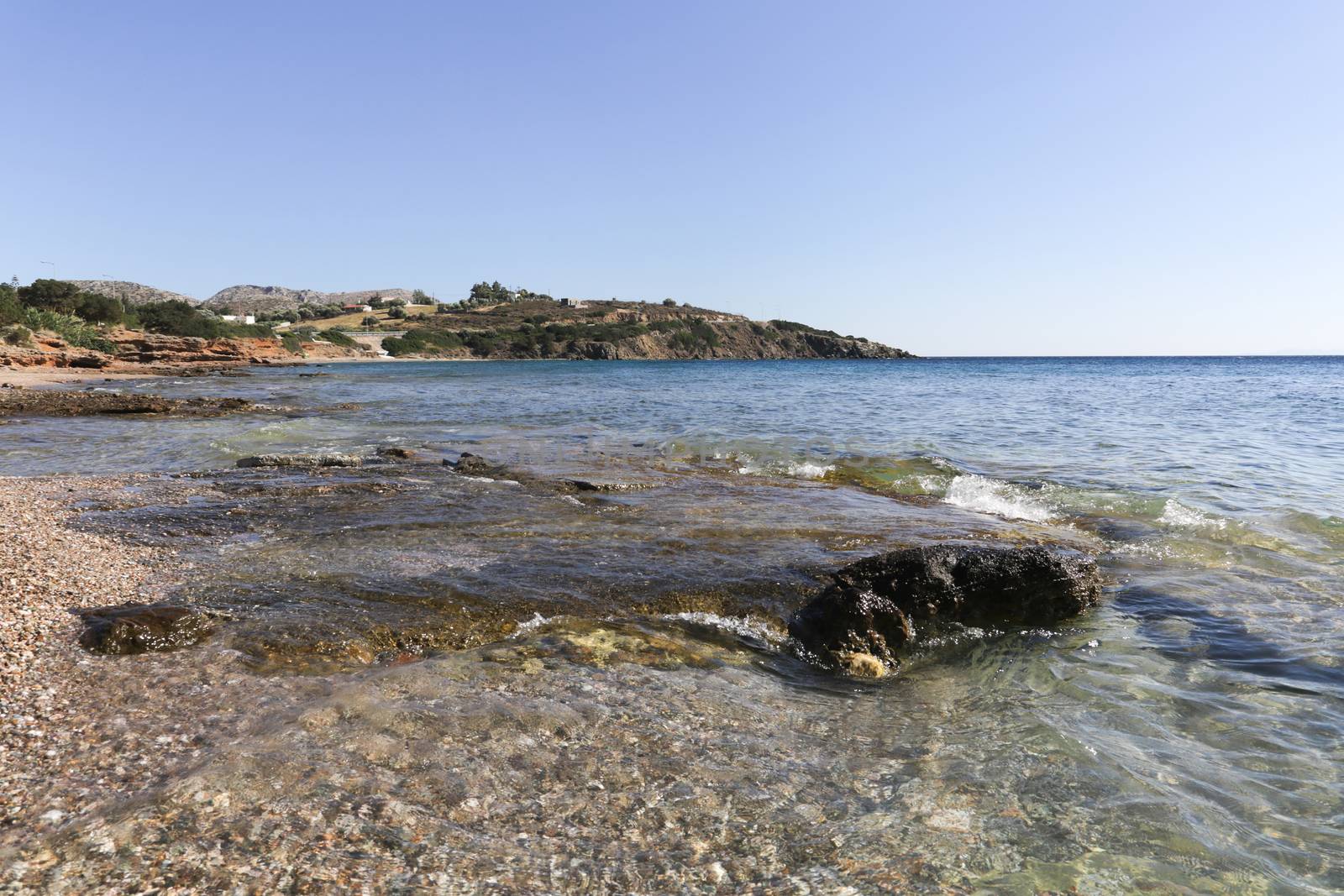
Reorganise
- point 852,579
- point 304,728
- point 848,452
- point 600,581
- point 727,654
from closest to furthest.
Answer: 1. point 304,728
2. point 727,654
3. point 852,579
4. point 600,581
5. point 848,452

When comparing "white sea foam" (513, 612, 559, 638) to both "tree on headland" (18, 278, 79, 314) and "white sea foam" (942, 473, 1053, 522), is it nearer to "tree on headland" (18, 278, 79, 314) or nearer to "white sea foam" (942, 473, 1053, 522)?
"white sea foam" (942, 473, 1053, 522)

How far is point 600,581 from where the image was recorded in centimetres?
665

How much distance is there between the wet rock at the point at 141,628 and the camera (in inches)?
186

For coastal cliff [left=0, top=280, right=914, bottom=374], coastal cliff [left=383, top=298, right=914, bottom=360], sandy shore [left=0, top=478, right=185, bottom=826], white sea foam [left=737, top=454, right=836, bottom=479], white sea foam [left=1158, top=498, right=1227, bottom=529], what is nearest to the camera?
sandy shore [left=0, top=478, right=185, bottom=826]

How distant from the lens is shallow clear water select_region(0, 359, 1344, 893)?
3160 millimetres

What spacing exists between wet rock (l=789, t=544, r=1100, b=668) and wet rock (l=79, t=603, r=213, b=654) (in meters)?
4.40

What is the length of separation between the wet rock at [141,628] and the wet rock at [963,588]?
4.40 meters

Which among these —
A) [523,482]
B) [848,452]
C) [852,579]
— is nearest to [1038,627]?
[852,579]

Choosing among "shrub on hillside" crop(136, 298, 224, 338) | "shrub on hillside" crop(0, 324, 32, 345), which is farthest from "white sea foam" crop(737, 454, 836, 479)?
"shrub on hillside" crop(136, 298, 224, 338)

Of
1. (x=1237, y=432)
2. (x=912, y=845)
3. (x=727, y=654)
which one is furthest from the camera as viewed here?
(x=1237, y=432)

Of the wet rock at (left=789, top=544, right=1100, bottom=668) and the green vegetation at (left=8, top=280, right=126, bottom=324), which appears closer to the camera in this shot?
the wet rock at (left=789, top=544, right=1100, bottom=668)

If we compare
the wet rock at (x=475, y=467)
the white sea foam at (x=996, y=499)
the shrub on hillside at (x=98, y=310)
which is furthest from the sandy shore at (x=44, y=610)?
the shrub on hillside at (x=98, y=310)

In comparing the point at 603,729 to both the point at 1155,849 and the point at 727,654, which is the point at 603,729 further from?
→ the point at 1155,849

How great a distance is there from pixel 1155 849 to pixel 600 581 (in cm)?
448
